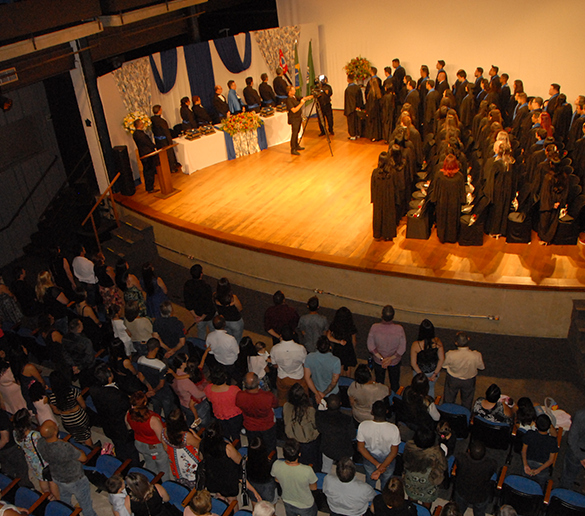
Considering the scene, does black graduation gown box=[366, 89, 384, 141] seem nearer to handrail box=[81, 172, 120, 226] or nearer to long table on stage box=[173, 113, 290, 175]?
long table on stage box=[173, 113, 290, 175]

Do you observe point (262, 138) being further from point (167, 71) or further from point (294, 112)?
point (167, 71)

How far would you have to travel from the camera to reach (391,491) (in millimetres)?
3752

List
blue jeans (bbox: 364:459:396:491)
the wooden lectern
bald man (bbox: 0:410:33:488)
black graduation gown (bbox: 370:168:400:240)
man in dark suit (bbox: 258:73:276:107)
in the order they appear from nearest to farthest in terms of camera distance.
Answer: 1. blue jeans (bbox: 364:459:396:491)
2. bald man (bbox: 0:410:33:488)
3. black graduation gown (bbox: 370:168:400:240)
4. the wooden lectern
5. man in dark suit (bbox: 258:73:276:107)

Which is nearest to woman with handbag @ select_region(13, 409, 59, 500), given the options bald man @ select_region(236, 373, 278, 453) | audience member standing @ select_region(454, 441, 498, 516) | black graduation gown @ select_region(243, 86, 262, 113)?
bald man @ select_region(236, 373, 278, 453)

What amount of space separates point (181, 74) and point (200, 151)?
1.79 m

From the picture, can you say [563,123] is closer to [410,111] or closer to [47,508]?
[410,111]

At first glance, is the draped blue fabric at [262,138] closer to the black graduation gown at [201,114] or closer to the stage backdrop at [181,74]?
the black graduation gown at [201,114]

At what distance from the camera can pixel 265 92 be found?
1266 cm

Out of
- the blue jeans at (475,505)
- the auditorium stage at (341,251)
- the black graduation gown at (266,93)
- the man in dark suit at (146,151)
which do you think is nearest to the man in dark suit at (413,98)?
the auditorium stage at (341,251)

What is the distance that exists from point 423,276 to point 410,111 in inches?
197

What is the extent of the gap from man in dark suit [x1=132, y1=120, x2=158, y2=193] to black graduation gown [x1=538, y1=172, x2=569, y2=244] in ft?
20.8

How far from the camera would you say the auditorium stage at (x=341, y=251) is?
7.07m

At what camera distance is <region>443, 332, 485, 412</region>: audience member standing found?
5.29m

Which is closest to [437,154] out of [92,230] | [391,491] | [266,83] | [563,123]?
[563,123]
